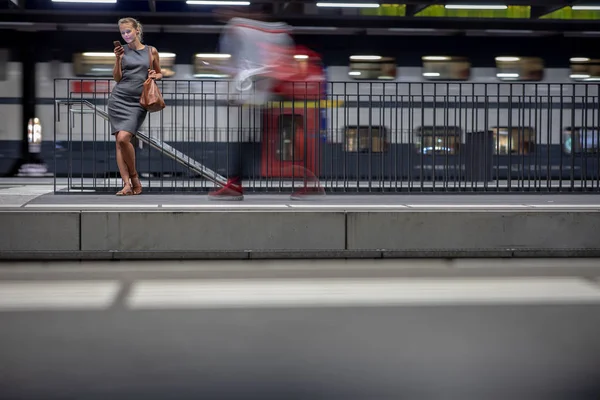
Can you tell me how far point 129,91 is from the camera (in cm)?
948

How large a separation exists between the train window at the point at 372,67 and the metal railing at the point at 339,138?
28 centimetres

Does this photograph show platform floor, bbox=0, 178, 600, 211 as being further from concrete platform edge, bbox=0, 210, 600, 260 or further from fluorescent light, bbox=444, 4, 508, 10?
fluorescent light, bbox=444, 4, 508, 10

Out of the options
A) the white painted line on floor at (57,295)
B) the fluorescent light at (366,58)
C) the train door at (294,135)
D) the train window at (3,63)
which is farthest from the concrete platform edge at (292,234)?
the train window at (3,63)

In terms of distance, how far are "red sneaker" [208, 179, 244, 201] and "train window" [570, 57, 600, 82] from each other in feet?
32.8

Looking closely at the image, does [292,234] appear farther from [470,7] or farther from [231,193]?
[470,7]

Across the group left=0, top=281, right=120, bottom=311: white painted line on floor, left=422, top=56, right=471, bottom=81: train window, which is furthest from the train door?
left=422, top=56, right=471, bottom=81: train window

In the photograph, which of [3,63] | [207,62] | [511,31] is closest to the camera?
[3,63]

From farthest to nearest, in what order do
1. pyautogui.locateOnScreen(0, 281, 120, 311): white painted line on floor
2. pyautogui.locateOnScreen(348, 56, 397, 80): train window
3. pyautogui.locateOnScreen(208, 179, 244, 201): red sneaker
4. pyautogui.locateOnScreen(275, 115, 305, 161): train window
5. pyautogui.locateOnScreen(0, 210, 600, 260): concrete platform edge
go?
pyautogui.locateOnScreen(348, 56, 397, 80): train window, pyautogui.locateOnScreen(275, 115, 305, 161): train window, pyautogui.locateOnScreen(208, 179, 244, 201): red sneaker, pyautogui.locateOnScreen(0, 210, 600, 260): concrete platform edge, pyautogui.locateOnScreen(0, 281, 120, 311): white painted line on floor

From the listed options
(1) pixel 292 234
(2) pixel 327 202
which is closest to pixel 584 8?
(2) pixel 327 202

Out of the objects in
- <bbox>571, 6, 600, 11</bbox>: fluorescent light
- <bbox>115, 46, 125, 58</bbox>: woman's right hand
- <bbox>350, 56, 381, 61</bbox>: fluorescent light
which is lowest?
<bbox>115, 46, 125, 58</bbox>: woman's right hand

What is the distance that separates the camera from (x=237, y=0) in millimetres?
16984

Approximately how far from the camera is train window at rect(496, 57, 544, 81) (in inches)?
677

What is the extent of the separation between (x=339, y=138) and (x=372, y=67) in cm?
172

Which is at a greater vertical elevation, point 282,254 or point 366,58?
point 366,58
